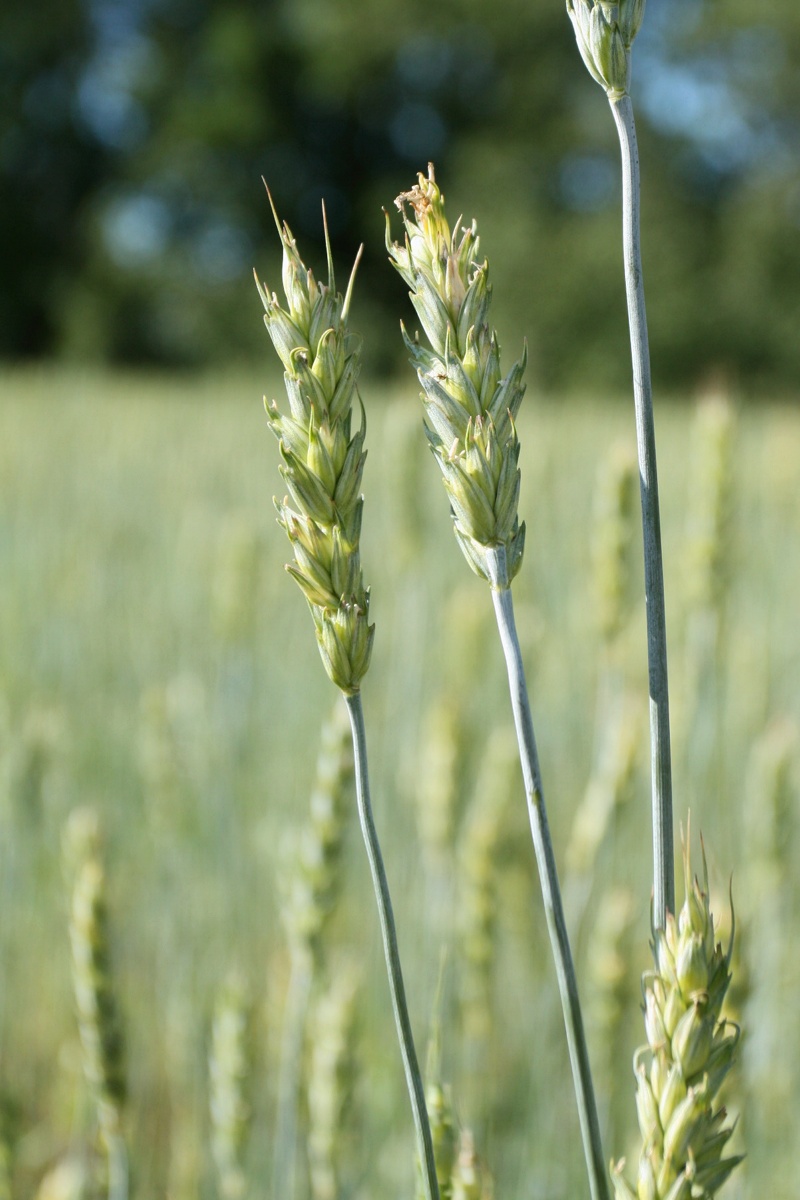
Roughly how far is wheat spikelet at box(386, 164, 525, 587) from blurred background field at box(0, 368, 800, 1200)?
0.23 meters

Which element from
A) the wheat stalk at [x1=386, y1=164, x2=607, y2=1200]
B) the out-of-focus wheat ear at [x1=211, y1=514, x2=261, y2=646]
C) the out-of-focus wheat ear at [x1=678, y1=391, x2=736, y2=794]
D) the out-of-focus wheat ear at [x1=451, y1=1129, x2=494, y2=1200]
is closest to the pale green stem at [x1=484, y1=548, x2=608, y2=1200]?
the wheat stalk at [x1=386, y1=164, x2=607, y2=1200]

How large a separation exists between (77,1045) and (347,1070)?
2.10ft

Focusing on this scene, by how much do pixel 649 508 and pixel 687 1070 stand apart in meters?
0.14

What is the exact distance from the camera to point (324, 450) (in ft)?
0.95

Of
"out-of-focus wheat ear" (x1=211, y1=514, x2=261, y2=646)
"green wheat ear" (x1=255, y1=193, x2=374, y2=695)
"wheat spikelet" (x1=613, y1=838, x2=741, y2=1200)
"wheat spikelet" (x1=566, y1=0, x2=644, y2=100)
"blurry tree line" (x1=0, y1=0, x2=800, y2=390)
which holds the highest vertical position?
"blurry tree line" (x1=0, y1=0, x2=800, y2=390)

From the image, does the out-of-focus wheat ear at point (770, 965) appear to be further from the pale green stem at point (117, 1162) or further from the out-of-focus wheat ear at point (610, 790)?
the pale green stem at point (117, 1162)

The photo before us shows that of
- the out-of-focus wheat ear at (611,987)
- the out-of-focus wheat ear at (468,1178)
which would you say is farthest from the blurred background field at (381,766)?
the out-of-focus wheat ear at (468,1178)

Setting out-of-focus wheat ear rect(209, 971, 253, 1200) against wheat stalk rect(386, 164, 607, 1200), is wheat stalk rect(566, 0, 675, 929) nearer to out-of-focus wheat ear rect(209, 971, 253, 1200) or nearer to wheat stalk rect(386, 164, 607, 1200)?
wheat stalk rect(386, 164, 607, 1200)

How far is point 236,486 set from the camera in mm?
3547

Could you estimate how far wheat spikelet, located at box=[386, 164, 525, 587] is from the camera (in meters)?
0.28

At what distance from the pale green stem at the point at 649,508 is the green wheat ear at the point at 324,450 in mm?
65

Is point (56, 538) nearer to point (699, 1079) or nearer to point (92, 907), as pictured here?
point (92, 907)

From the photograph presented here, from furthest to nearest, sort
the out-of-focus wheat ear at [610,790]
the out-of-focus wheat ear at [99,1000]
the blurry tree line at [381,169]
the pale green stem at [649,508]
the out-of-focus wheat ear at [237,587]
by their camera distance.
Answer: the blurry tree line at [381,169] → the out-of-focus wheat ear at [237,587] → the out-of-focus wheat ear at [610,790] → the out-of-focus wheat ear at [99,1000] → the pale green stem at [649,508]

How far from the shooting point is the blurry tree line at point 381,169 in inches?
519
